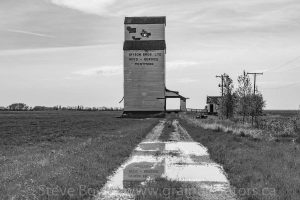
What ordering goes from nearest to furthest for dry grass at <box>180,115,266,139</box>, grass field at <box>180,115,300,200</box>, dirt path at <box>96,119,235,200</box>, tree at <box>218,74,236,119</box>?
1. grass field at <box>180,115,300,200</box>
2. dirt path at <box>96,119,235,200</box>
3. dry grass at <box>180,115,266,139</box>
4. tree at <box>218,74,236,119</box>

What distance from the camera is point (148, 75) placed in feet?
242

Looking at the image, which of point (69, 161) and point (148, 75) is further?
point (148, 75)

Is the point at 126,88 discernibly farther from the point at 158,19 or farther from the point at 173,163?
the point at 173,163

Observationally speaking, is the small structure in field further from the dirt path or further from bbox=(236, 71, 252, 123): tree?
the dirt path

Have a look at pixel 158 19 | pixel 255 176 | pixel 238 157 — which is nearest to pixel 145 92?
pixel 158 19

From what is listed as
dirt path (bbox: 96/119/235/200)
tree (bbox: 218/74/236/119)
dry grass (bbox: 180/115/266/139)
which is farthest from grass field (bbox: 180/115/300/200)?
tree (bbox: 218/74/236/119)

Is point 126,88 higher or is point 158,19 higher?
point 158,19

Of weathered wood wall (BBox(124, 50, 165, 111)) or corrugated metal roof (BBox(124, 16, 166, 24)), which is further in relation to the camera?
weathered wood wall (BBox(124, 50, 165, 111))

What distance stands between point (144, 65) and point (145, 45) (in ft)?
11.1

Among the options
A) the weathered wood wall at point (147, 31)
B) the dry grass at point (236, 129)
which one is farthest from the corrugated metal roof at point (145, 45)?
the dry grass at point (236, 129)

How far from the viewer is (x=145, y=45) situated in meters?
73.0

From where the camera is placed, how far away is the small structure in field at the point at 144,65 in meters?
72.6

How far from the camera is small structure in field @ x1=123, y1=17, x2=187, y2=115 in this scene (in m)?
72.6

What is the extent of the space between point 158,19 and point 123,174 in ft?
203
